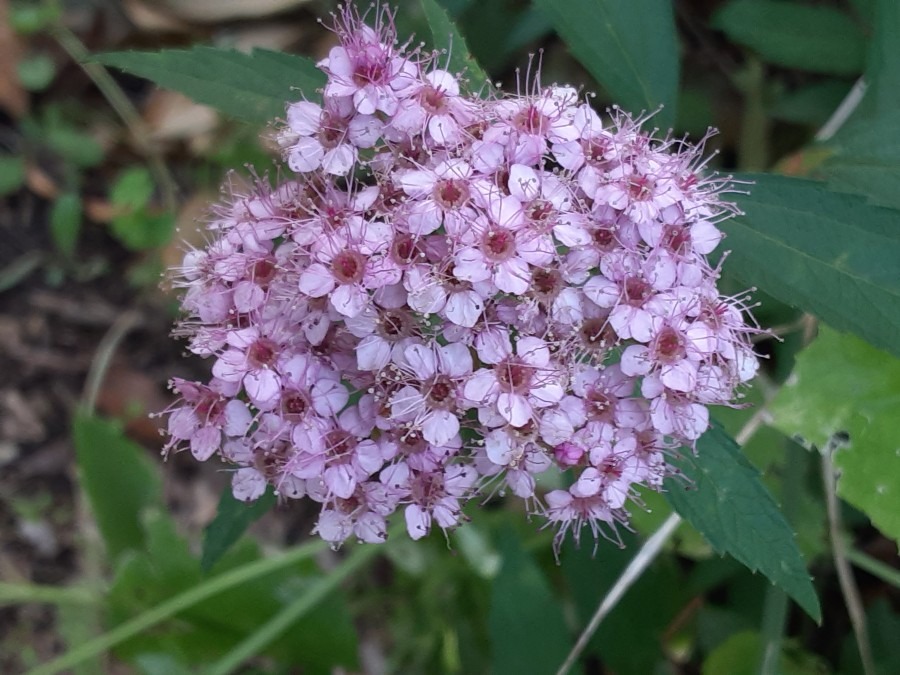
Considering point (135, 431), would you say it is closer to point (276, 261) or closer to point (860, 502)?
point (276, 261)

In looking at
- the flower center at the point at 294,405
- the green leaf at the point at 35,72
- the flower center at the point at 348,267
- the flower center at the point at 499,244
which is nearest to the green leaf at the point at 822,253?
the flower center at the point at 499,244

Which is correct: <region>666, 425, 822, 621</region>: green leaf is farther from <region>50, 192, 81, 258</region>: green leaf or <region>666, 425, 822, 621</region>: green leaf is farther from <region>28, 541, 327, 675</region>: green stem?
<region>50, 192, 81, 258</region>: green leaf

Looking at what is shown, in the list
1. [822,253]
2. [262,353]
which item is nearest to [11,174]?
[262,353]

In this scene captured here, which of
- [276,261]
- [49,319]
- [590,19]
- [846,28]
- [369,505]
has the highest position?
[846,28]

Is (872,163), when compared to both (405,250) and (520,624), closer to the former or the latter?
(405,250)

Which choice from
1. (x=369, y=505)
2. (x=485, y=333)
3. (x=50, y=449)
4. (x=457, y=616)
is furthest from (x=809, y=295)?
(x=50, y=449)
